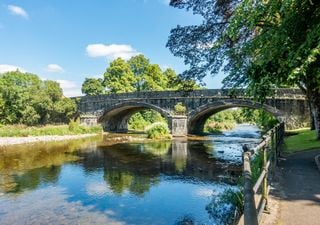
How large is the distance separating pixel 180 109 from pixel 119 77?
28.5 metres

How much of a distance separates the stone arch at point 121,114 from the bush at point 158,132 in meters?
2.19

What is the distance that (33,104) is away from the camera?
171ft

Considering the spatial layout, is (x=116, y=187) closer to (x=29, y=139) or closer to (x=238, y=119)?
(x=29, y=139)

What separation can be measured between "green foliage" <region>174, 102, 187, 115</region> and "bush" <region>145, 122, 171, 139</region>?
8.83 feet

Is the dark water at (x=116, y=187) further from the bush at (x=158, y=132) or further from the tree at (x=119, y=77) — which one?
the tree at (x=119, y=77)

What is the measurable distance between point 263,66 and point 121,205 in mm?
7604

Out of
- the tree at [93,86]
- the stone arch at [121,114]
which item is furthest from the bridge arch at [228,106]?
the tree at [93,86]

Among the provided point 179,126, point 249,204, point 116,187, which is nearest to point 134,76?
point 179,126

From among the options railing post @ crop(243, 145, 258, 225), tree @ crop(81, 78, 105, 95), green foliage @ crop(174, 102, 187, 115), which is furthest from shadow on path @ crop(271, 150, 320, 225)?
tree @ crop(81, 78, 105, 95)

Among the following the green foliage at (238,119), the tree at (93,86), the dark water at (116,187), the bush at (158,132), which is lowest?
the dark water at (116,187)

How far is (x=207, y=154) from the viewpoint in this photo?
26.6m

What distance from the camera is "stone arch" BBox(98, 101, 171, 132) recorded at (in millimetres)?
46344

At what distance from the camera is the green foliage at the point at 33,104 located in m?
51.5

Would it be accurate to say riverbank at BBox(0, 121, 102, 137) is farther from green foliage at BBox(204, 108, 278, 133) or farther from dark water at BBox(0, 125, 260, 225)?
green foliage at BBox(204, 108, 278, 133)
